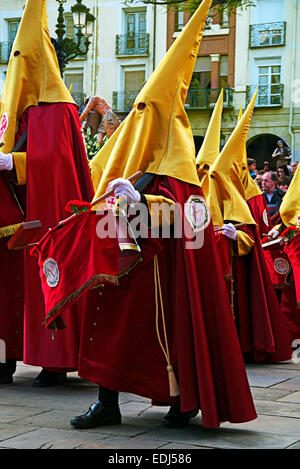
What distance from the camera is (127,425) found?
184 inches

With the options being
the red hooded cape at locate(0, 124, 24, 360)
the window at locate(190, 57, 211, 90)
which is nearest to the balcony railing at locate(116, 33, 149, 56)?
the window at locate(190, 57, 211, 90)

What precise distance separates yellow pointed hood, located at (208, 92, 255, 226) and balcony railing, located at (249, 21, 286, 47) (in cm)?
2296

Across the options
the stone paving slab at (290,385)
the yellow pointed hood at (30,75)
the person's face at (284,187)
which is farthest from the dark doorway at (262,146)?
the yellow pointed hood at (30,75)

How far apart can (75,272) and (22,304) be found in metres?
1.72

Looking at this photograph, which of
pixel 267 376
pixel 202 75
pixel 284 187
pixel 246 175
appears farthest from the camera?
pixel 202 75

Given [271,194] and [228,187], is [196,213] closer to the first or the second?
[228,187]

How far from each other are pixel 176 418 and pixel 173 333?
47 centimetres

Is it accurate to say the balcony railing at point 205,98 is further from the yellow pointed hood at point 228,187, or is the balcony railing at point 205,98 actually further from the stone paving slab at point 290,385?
the stone paving slab at point 290,385

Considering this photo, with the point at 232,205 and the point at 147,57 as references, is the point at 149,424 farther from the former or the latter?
the point at 147,57

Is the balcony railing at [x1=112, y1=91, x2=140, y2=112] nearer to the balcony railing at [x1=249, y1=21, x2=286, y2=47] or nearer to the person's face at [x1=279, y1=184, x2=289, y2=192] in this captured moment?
the balcony railing at [x1=249, y1=21, x2=286, y2=47]

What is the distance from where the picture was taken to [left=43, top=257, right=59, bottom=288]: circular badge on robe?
4.68 meters

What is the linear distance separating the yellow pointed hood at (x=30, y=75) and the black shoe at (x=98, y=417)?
2286mm

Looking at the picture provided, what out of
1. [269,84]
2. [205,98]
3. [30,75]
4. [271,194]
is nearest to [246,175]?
[271,194]
